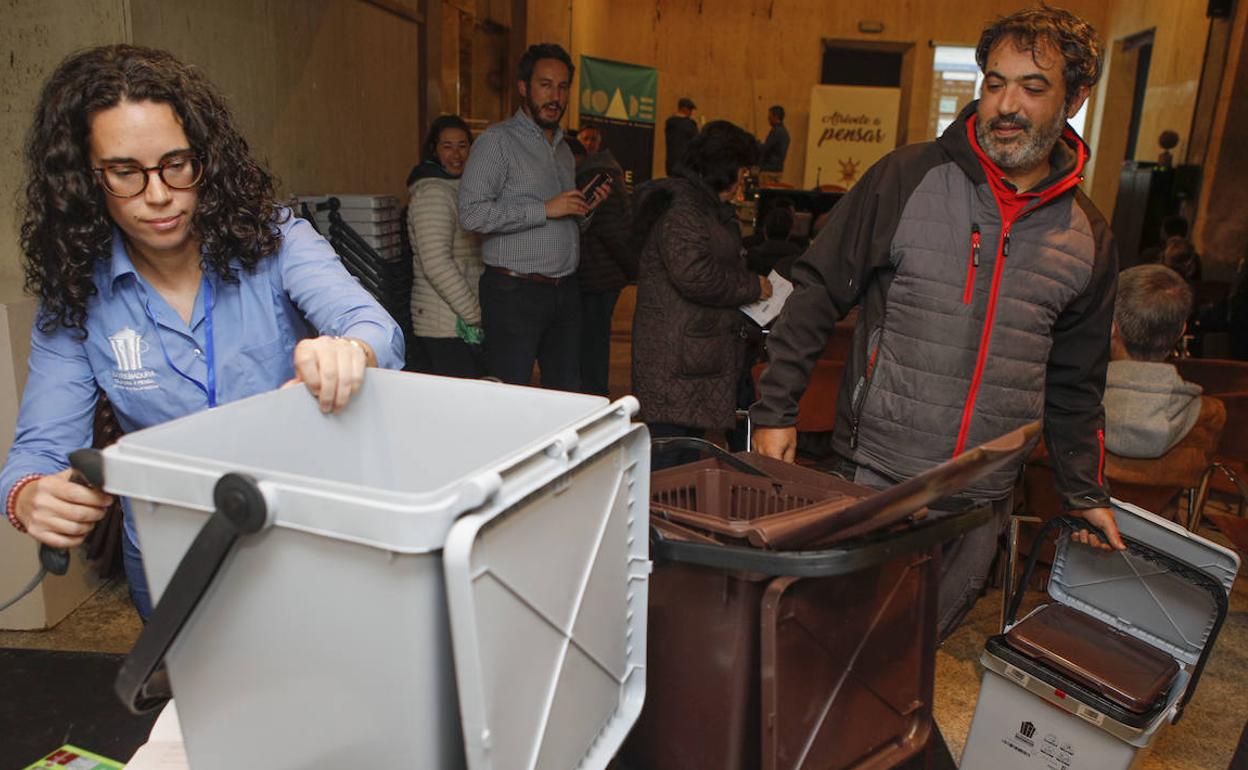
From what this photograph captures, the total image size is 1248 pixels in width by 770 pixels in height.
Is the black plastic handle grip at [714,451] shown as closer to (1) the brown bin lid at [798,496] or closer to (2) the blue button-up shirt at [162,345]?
(1) the brown bin lid at [798,496]

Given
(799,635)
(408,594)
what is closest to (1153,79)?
(799,635)

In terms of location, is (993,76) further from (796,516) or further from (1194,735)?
(1194,735)

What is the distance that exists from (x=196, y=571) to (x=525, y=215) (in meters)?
2.73

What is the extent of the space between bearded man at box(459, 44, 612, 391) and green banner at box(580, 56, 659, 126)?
5856 mm

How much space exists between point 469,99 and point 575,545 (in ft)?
27.4

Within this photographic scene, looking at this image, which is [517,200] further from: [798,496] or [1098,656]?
[1098,656]

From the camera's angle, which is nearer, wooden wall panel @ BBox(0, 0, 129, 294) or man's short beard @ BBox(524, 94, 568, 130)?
wooden wall panel @ BBox(0, 0, 129, 294)

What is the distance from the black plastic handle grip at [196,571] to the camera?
68cm

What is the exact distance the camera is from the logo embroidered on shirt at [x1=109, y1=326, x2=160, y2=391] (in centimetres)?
120

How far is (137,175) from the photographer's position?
1.12 m

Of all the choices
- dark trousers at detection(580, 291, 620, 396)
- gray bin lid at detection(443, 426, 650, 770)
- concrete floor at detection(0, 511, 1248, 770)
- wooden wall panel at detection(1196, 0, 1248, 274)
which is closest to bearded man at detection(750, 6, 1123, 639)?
concrete floor at detection(0, 511, 1248, 770)

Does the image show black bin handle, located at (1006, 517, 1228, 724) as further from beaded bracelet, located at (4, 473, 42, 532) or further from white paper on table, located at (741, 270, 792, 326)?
beaded bracelet, located at (4, 473, 42, 532)

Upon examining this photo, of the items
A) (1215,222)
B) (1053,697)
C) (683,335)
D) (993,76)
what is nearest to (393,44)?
(683,335)

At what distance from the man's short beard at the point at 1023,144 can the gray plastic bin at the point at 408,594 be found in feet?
4.05
